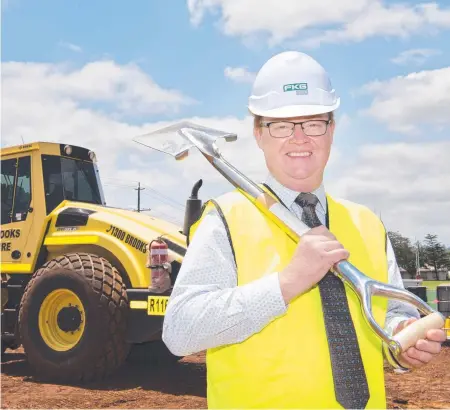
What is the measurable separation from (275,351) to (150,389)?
5.47 meters

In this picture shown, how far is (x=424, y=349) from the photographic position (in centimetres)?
180

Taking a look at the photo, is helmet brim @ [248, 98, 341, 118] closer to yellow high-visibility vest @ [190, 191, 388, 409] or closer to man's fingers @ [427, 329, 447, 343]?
yellow high-visibility vest @ [190, 191, 388, 409]

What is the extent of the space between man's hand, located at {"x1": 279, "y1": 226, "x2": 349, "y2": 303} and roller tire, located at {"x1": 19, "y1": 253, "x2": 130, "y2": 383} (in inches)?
215

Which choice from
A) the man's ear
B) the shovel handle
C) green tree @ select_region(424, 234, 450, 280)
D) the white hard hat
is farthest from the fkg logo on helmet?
green tree @ select_region(424, 234, 450, 280)

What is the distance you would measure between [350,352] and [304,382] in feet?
0.58

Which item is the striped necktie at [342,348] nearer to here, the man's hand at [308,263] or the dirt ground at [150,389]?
the man's hand at [308,263]

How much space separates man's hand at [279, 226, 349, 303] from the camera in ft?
5.58

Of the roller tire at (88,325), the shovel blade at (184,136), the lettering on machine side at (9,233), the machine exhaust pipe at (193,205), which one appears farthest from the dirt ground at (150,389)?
the shovel blade at (184,136)

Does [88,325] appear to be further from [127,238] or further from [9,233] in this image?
[9,233]

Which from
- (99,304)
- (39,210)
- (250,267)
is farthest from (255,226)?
(39,210)

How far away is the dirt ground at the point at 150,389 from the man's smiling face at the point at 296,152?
4.66 m

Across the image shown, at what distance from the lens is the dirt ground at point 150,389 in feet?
20.7

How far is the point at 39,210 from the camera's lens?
818 centimetres

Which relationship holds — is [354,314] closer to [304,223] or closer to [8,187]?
[304,223]
